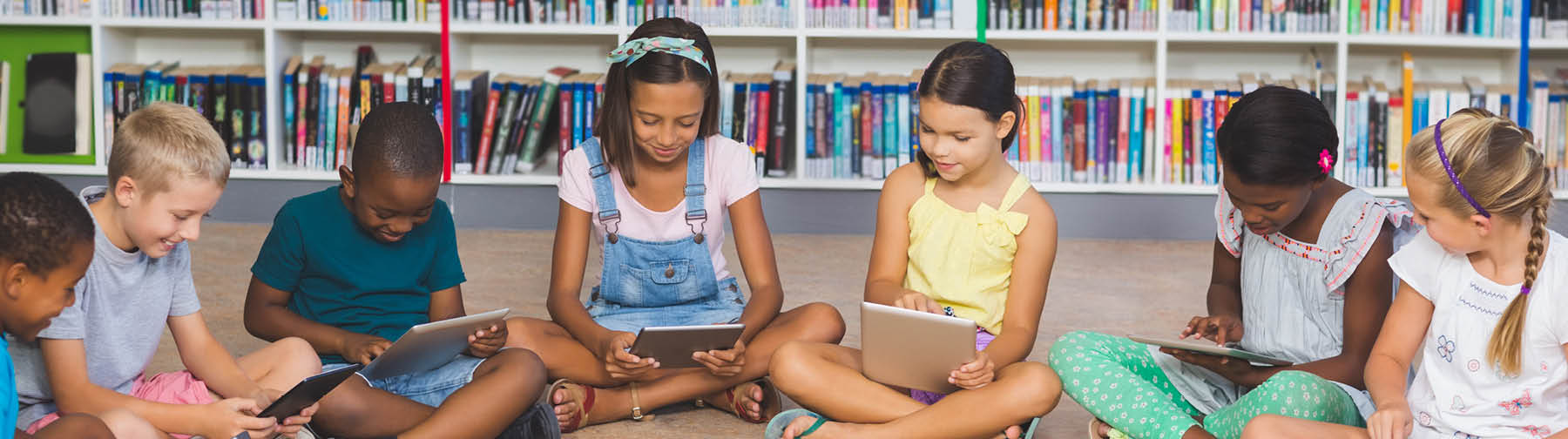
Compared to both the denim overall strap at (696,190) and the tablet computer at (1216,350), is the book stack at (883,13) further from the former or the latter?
the tablet computer at (1216,350)

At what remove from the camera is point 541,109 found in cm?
378

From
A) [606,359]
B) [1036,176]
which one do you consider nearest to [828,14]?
[1036,176]

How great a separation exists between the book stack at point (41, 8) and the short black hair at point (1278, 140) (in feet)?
10.0

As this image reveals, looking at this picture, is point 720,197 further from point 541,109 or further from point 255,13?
point 255,13

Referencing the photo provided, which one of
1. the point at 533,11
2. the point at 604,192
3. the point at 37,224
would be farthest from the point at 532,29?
the point at 37,224

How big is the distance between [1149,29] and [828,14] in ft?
2.68

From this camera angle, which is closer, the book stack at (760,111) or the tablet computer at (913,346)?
the tablet computer at (913,346)

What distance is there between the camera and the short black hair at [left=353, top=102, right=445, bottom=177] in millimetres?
1924

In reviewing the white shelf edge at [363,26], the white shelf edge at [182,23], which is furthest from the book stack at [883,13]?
the white shelf edge at [182,23]

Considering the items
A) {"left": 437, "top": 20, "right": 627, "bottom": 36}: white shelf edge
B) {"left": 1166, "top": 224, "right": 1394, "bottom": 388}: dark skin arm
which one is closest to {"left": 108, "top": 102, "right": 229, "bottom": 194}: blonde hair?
{"left": 1166, "top": 224, "right": 1394, "bottom": 388}: dark skin arm

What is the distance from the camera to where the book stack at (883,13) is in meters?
3.68

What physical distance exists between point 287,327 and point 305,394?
37 cm

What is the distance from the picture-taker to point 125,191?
5.57ft

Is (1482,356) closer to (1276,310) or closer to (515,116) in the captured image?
(1276,310)
